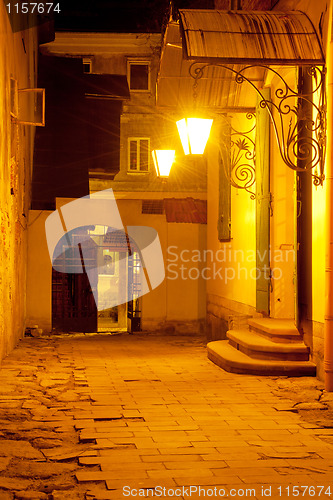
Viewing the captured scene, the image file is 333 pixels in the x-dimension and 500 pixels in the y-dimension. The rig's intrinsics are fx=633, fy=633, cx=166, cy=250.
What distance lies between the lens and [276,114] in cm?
1098

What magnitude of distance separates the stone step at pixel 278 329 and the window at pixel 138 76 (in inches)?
470

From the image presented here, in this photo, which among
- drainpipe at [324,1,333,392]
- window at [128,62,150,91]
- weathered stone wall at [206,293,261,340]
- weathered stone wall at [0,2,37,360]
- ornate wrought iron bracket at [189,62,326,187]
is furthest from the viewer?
window at [128,62,150,91]

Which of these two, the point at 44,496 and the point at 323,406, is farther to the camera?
the point at 323,406

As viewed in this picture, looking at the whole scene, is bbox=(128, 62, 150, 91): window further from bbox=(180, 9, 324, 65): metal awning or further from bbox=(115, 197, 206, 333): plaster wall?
bbox=(180, 9, 324, 65): metal awning

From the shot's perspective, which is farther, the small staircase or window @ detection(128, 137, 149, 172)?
window @ detection(128, 137, 149, 172)

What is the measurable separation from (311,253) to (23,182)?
27.3 feet

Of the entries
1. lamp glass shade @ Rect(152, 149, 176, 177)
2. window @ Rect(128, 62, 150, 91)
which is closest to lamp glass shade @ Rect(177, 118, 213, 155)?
lamp glass shade @ Rect(152, 149, 176, 177)

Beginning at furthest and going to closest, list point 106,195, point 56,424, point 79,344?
point 106,195
point 79,344
point 56,424

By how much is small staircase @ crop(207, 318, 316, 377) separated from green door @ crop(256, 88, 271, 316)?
0.86 meters

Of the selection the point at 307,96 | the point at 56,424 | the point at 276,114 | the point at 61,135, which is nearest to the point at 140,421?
the point at 56,424

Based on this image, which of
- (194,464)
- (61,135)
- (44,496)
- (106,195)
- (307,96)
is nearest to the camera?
(44,496)

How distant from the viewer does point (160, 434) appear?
595 cm

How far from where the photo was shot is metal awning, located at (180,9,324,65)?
8266 mm

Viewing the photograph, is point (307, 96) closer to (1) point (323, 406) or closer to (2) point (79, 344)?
(1) point (323, 406)
